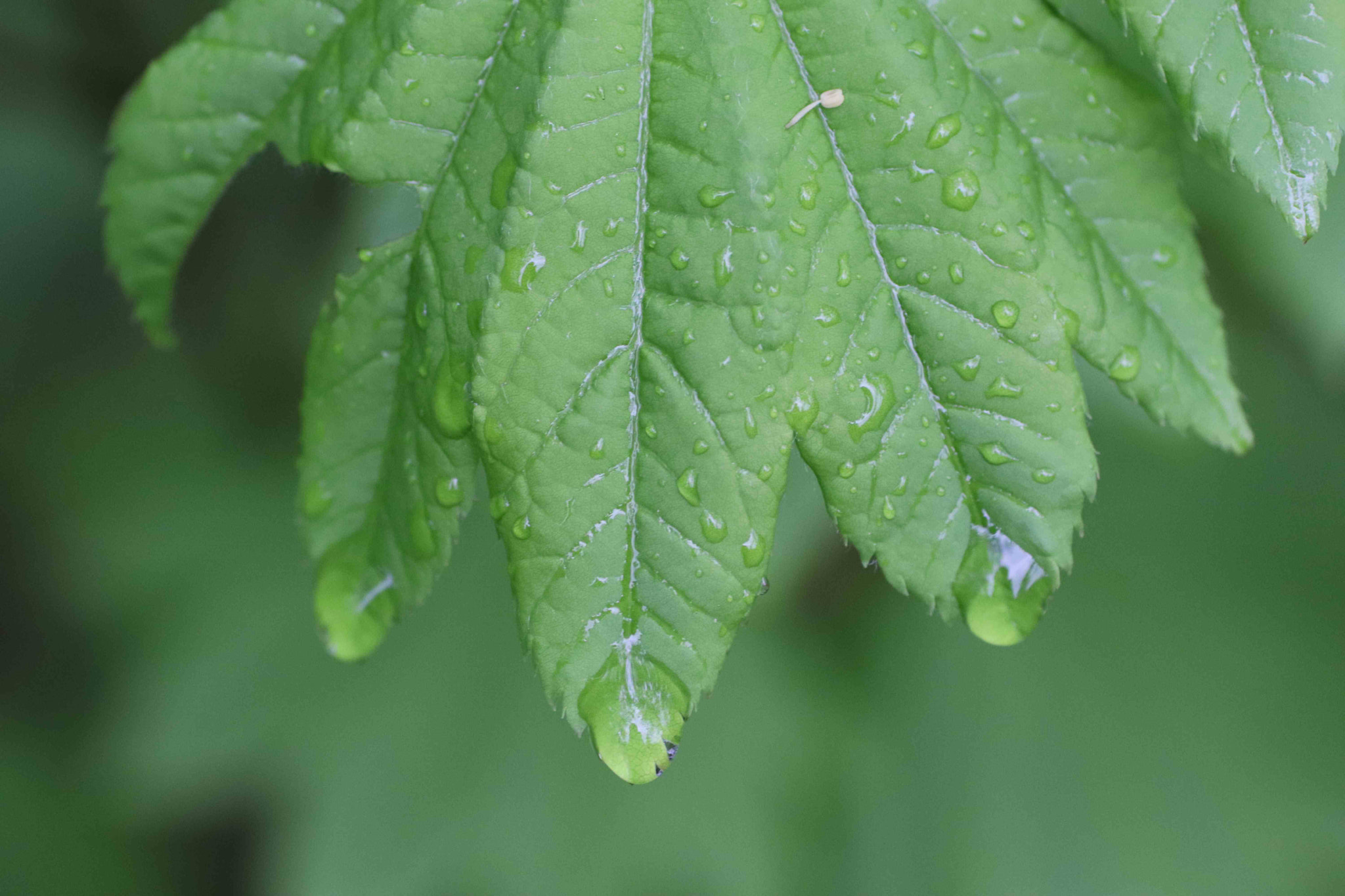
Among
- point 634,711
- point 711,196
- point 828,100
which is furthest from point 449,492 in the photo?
point 828,100

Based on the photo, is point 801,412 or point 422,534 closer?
point 801,412

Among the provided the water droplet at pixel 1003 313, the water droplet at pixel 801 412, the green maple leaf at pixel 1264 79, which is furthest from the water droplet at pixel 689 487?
the green maple leaf at pixel 1264 79

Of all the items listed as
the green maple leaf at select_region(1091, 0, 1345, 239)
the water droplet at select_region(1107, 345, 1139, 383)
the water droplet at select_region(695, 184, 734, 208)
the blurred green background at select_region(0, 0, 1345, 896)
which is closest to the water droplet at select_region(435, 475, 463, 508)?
the water droplet at select_region(695, 184, 734, 208)

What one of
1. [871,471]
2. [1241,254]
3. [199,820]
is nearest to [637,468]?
[871,471]

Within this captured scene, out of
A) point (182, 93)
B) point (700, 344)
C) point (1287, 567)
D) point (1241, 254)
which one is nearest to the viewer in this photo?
point (700, 344)

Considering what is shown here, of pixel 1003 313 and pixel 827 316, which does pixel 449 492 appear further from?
pixel 1003 313

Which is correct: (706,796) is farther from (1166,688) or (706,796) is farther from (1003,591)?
(1003,591)

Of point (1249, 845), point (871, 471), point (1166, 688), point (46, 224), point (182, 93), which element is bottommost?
point (1249, 845)

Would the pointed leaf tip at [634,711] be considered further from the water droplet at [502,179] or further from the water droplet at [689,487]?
the water droplet at [502,179]
